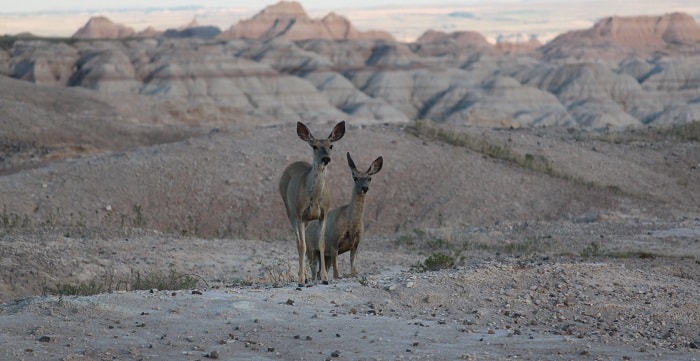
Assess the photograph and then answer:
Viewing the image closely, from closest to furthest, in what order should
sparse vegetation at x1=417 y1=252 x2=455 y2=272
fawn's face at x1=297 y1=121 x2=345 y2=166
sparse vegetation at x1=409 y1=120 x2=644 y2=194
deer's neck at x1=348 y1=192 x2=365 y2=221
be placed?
fawn's face at x1=297 y1=121 x2=345 y2=166
deer's neck at x1=348 y1=192 x2=365 y2=221
sparse vegetation at x1=417 y1=252 x2=455 y2=272
sparse vegetation at x1=409 y1=120 x2=644 y2=194

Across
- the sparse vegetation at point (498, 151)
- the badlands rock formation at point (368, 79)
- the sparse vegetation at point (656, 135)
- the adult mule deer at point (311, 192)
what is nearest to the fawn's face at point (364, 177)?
the adult mule deer at point (311, 192)

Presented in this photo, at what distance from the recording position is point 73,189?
2359 cm

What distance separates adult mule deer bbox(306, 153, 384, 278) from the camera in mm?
12609

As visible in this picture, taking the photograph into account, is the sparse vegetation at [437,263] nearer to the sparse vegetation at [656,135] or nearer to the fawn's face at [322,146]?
the fawn's face at [322,146]

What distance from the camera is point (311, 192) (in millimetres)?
12070

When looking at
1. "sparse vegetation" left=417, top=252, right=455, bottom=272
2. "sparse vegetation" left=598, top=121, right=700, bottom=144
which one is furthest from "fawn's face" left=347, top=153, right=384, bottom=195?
"sparse vegetation" left=598, top=121, right=700, bottom=144

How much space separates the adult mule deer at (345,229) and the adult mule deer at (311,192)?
0.78 ft

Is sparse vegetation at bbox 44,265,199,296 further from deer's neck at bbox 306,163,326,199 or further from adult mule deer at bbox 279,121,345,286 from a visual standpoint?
deer's neck at bbox 306,163,326,199

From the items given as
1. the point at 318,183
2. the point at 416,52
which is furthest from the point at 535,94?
the point at 318,183

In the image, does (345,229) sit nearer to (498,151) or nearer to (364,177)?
(364,177)

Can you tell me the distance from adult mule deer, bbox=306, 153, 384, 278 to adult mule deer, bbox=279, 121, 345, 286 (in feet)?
0.78

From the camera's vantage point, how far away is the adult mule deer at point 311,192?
1193cm

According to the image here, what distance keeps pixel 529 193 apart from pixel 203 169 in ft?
24.4

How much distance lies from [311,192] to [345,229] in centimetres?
90
